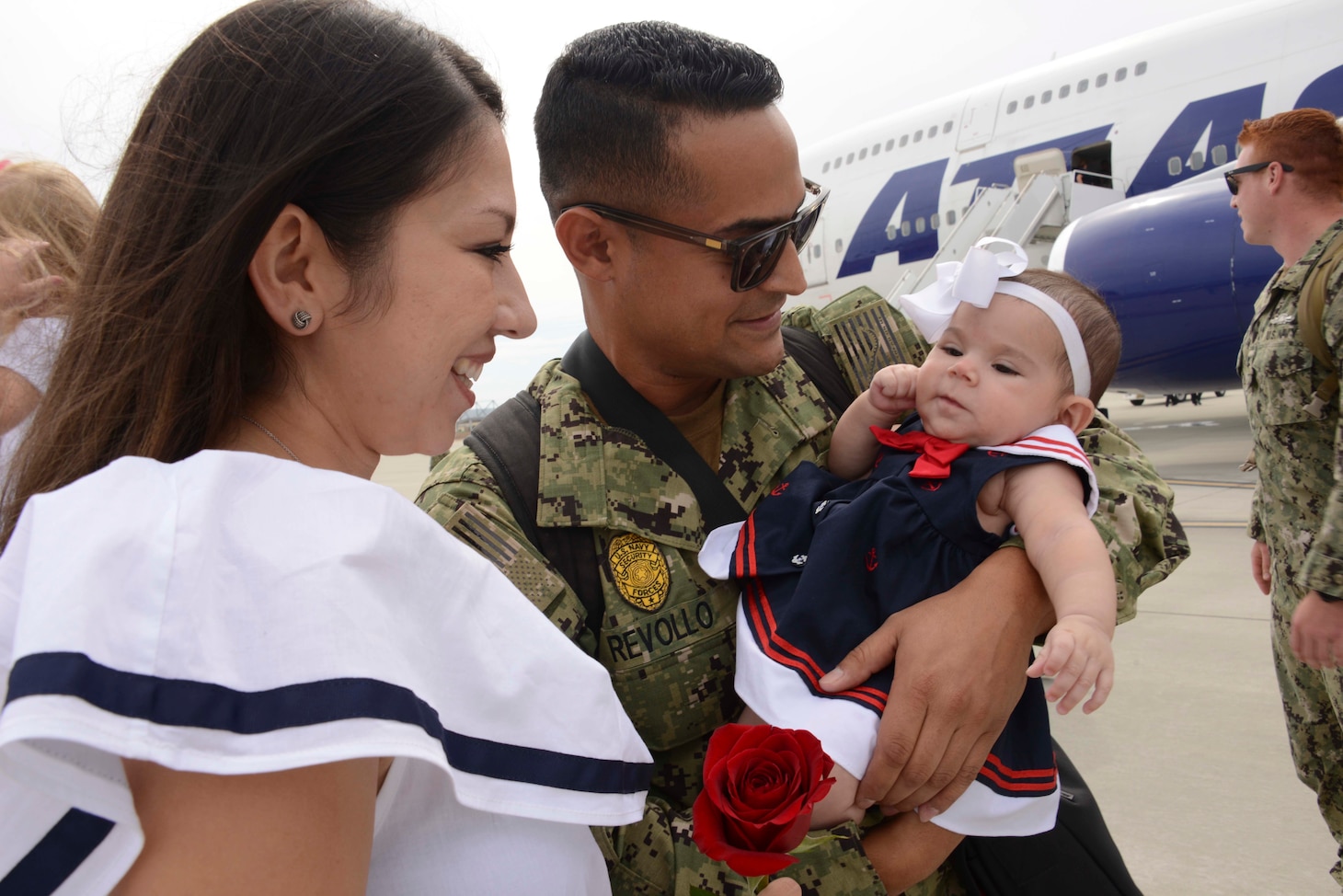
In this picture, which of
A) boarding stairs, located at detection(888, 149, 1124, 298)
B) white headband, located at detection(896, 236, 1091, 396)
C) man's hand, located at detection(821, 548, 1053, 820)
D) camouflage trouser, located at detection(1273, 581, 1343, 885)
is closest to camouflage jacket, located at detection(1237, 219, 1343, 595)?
camouflage trouser, located at detection(1273, 581, 1343, 885)

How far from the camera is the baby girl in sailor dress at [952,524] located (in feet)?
5.32

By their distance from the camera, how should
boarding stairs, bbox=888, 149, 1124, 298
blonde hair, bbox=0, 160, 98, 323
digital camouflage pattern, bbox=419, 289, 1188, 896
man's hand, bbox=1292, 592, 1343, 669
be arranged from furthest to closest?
boarding stairs, bbox=888, 149, 1124, 298 < man's hand, bbox=1292, 592, 1343, 669 < blonde hair, bbox=0, 160, 98, 323 < digital camouflage pattern, bbox=419, 289, 1188, 896

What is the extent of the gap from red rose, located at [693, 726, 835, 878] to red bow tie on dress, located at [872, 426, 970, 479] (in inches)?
32.1

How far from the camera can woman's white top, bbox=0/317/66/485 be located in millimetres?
1326

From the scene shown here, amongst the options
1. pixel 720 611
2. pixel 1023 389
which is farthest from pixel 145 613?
pixel 1023 389

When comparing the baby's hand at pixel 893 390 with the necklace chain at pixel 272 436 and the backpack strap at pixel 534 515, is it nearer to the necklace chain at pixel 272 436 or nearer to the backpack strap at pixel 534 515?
the backpack strap at pixel 534 515

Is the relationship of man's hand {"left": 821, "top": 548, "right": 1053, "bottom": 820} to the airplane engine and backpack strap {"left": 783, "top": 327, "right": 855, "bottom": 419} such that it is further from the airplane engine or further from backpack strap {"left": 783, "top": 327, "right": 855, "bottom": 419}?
the airplane engine

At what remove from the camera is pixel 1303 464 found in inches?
121

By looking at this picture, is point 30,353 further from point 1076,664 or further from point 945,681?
point 1076,664

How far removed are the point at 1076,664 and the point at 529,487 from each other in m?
1.04

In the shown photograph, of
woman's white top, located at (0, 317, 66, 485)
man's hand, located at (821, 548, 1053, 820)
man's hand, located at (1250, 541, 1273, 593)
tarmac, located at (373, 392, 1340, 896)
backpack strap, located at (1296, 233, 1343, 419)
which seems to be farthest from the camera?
man's hand, located at (1250, 541, 1273, 593)

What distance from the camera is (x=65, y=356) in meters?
1.12

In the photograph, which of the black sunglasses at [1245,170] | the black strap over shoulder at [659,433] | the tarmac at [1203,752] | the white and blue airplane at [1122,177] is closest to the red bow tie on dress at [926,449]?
the black strap over shoulder at [659,433]

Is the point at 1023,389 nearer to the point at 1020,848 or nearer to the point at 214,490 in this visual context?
the point at 1020,848
